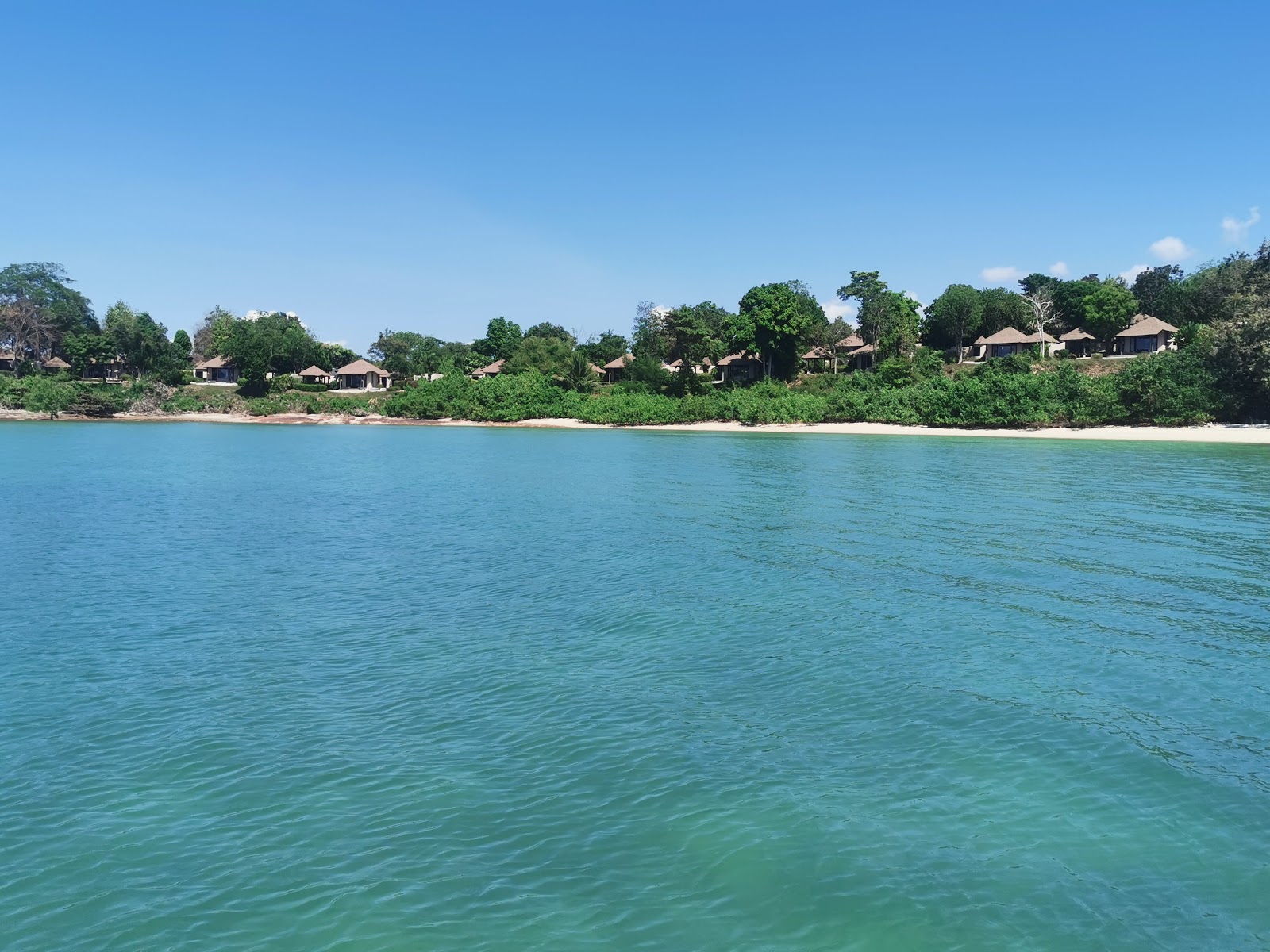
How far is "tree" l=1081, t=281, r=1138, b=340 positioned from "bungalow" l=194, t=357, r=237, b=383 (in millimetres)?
114850

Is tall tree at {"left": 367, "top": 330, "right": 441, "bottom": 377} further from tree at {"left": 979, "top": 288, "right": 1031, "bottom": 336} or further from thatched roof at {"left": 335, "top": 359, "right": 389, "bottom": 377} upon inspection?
tree at {"left": 979, "top": 288, "right": 1031, "bottom": 336}

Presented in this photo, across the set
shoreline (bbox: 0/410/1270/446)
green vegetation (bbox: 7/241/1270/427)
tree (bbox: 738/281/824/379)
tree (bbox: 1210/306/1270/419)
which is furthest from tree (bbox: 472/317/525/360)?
tree (bbox: 1210/306/1270/419)

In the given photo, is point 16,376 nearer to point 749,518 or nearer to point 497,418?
point 497,418

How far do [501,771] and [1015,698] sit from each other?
722 centimetres

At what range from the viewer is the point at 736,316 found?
100 m

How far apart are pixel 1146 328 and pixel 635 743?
315ft

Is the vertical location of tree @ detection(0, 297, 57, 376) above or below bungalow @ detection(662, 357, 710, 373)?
above

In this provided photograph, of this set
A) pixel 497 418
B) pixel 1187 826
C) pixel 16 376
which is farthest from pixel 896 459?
pixel 16 376

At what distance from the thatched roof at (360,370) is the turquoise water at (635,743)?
345 ft

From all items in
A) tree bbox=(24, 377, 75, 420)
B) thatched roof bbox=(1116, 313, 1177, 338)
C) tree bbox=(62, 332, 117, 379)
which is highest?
tree bbox=(62, 332, 117, 379)

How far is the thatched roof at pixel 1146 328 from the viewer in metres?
87.4

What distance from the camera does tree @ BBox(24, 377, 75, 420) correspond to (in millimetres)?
106188

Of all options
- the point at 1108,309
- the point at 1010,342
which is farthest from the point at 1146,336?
the point at 1010,342

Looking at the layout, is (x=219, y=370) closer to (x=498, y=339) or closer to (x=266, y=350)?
(x=266, y=350)
